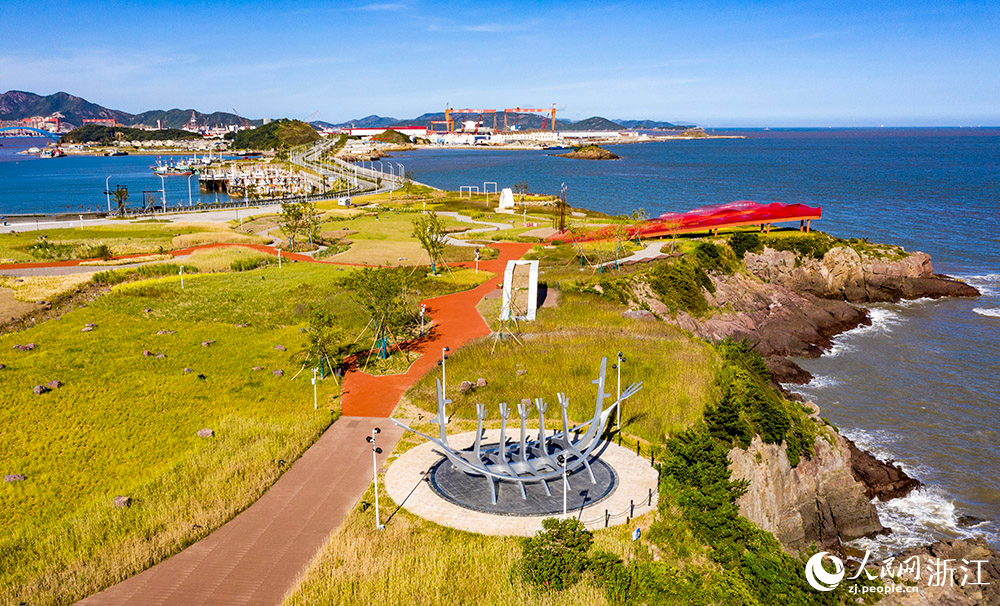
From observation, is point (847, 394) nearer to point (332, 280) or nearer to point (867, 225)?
point (332, 280)

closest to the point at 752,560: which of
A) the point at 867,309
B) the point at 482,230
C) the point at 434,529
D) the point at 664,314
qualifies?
the point at 434,529

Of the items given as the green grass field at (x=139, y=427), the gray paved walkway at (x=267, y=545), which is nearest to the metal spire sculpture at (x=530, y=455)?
the gray paved walkway at (x=267, y=545)

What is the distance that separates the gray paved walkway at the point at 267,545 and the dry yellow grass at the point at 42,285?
34.3m

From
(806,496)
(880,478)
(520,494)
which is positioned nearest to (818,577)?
(806,496)

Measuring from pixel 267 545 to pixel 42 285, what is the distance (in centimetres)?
4267

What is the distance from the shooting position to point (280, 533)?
20.6 m

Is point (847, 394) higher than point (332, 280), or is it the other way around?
point (332, 280)

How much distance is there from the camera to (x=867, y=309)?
201ft

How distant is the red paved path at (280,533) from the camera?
17.9m

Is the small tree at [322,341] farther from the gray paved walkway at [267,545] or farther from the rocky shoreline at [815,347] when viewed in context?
the rocky shoreline at [815,347]

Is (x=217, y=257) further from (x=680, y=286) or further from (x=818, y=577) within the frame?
(x=818, y=577)

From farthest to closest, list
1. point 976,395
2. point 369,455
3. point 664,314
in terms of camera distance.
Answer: point 664,314
point 976,395
point 369,455

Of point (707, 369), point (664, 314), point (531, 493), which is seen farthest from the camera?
point (664, 314)

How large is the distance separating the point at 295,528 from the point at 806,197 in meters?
126
